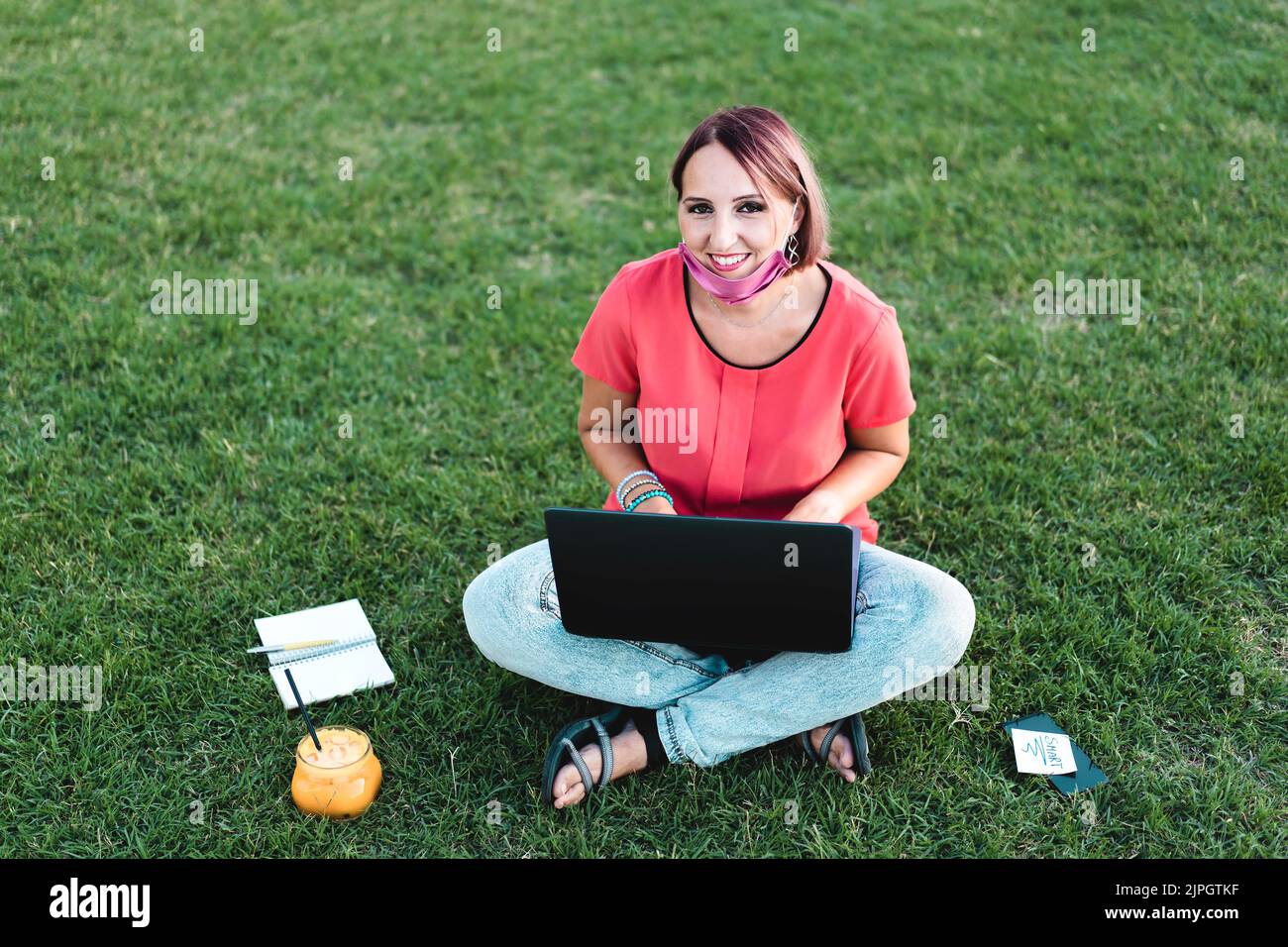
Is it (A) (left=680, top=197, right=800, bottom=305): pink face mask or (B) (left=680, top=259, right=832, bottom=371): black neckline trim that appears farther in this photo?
(B) (left=680, top=259, right=832, bottom=371): black neckline trim

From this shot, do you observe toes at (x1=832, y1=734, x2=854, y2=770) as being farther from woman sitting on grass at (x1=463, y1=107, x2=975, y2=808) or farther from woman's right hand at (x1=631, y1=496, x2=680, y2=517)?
woman's right hand at (x1=631, y1=496, x2=680, y2=517)

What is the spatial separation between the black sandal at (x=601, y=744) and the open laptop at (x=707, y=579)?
0.95 feet

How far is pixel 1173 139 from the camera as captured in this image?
18.4ft

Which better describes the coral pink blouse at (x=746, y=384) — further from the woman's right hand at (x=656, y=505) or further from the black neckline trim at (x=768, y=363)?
the woman's right hand at (x=656, y=505)

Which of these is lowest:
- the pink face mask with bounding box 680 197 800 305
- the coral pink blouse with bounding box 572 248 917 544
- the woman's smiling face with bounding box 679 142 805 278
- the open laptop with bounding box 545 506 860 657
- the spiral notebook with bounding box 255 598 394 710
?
the spiral notebook with bounding box 255 598 394 710

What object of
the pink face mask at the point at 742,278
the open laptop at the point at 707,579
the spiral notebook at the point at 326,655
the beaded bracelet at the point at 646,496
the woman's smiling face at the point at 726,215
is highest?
the woman's smiling face at the point at 726,215

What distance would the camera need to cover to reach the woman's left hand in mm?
2863

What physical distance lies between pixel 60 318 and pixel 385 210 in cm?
152

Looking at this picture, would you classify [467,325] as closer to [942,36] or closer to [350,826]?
[350,826]

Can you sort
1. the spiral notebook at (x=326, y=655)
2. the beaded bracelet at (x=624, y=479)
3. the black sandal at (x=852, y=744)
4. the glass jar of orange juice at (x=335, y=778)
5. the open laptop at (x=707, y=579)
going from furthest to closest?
the spiral notebook at (x=326, y=655), the beaded bracelet at (x=624, y=479), the black sandal at (x=852, y=744), the glass jar of orange juice at (x=335, y=778), the open laptop at (x=707, y=579)

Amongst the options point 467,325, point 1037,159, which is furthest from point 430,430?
point 1037,159

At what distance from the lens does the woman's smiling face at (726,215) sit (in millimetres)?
2666

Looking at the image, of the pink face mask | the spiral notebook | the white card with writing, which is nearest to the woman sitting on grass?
the pink face mask

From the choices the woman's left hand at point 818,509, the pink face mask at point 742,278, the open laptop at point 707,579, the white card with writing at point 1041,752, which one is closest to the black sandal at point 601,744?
the open laptop at point 707,579
